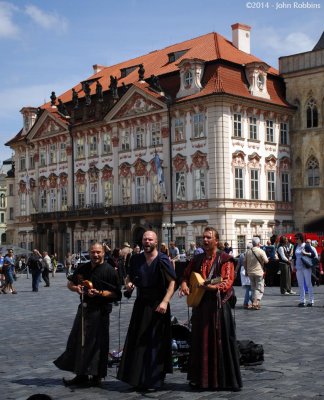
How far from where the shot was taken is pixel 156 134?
139 feet

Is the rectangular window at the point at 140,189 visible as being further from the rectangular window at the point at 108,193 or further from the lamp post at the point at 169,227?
the lamp post at the point at 169,227

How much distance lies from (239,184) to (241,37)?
1103 cm

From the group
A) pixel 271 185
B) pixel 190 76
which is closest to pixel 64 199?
pixel 190 76

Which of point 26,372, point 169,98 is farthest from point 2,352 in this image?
point 169,98

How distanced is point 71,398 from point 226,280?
2007 millimetres

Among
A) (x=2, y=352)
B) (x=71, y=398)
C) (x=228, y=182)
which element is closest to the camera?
(x=71, y=398)

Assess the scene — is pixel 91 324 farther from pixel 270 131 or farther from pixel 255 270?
A: pixel 270 131

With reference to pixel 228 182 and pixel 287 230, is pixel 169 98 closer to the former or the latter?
pixel 228 182

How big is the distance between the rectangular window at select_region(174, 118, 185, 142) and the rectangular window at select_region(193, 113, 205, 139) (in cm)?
94

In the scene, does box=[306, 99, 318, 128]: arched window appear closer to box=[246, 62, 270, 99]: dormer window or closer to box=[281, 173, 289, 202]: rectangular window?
box=[246, 62, 270, 99]: dormer window

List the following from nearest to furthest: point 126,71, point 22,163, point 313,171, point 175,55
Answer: point 313,171 → point 175,55 → point 126,71 → point 22,163

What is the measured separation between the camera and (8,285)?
25.1 metres

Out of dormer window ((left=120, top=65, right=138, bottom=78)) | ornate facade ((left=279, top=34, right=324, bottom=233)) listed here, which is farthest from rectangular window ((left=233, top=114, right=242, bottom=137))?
dormer window ((left=120, top=65, right=138, bottom=78))

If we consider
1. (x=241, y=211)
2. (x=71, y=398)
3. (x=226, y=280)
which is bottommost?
(x=71, y=398)
